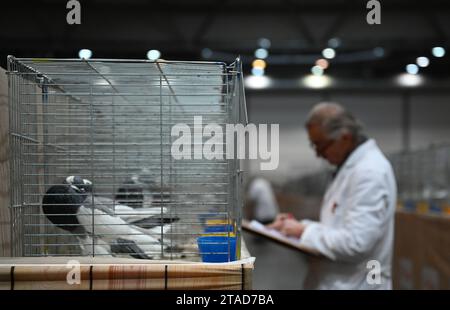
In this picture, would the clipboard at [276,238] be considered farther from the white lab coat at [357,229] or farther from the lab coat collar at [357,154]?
the lab coat collar at [357,154]

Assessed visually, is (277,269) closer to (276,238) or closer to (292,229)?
(292,229)

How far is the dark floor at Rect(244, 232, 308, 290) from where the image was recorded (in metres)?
6.41

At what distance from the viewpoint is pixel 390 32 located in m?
8.06

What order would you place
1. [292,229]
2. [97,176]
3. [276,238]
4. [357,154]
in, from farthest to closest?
[292,229], [357,154], [276,238], [97,176]

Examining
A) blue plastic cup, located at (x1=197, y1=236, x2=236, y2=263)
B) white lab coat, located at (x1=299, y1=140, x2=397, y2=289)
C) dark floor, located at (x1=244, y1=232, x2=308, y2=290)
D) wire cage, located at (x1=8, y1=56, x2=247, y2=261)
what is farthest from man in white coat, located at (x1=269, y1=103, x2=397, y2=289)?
dark floor, located at (x1=244, y1=232, x2=308, y2=290)

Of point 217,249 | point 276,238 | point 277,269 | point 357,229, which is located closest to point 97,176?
point 217,249

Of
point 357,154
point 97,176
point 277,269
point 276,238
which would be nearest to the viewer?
point 97,176

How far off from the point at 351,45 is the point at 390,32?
0.63 m

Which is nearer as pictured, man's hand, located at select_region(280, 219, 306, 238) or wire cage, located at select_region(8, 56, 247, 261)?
wire cage, located at select_region(8, 56, 247, 261)

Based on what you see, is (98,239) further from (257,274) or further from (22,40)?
(22,40)

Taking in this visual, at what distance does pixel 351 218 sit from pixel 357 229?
0.18ft

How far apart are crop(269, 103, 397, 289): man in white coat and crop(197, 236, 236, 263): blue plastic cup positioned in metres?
1.21

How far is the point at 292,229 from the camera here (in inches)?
106

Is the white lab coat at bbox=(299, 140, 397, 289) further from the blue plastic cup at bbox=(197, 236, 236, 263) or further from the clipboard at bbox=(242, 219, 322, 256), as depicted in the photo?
the blue plastic cup at bbox=(197, 236, 236, 263)
